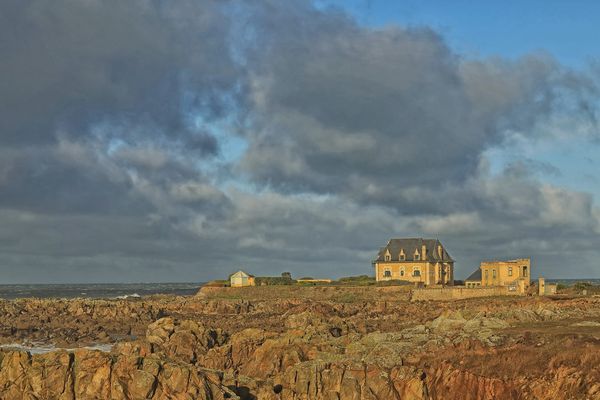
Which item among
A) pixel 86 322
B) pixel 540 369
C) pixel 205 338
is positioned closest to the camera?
pixel 540 369

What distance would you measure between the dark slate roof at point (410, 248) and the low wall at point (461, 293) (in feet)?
62.6

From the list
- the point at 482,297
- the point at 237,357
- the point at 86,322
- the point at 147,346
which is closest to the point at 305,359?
the point at 237,357

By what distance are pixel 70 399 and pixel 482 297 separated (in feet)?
214

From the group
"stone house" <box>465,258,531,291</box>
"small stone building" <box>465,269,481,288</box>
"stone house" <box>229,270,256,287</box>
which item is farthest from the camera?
"stone house" <box>229,270,256,287</box>

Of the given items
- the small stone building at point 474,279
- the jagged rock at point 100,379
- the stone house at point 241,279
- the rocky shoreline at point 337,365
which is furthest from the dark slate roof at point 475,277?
the jagged rock at point 100,379

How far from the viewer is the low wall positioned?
86.2 m

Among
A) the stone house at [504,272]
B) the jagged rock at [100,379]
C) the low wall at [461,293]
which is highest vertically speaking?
the stone house at [504,272]

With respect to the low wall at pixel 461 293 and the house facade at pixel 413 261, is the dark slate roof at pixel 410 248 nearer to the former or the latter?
the house facade at pixel 413 261

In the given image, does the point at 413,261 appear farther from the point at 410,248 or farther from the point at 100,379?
the point at 100,379

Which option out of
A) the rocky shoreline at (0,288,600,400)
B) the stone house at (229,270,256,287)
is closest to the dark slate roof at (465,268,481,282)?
the stone house at (229,270,256,287)

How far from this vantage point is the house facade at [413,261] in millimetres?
106625

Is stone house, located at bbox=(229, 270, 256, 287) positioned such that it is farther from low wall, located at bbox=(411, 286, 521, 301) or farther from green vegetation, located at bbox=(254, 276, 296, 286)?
low wall, located at bbox=(411, 286, 521, 301)

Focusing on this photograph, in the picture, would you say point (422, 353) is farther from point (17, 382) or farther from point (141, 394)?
point (17, 382)

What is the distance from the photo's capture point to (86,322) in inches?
2803
